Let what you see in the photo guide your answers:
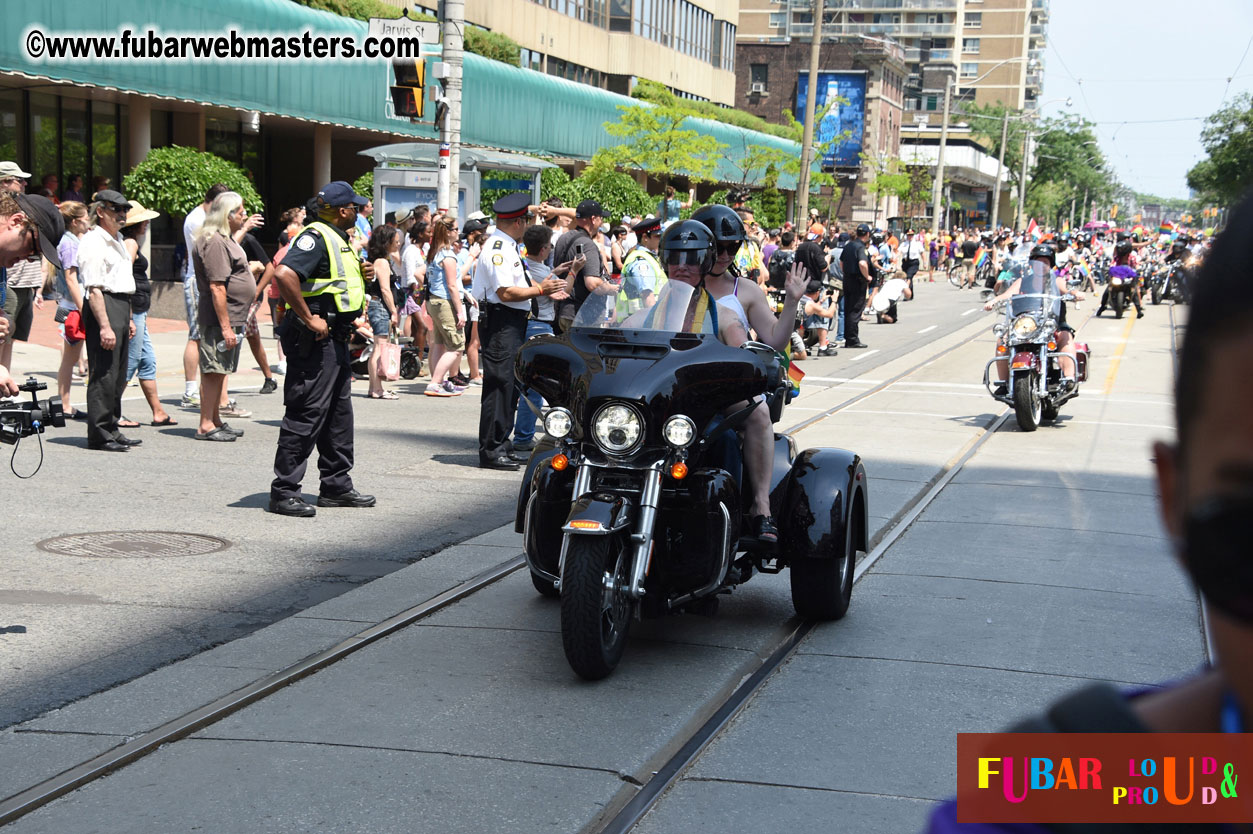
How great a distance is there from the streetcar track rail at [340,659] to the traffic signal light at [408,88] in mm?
10084

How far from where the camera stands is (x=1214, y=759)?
976 mm

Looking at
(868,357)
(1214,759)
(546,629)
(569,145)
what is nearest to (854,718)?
(546,629)

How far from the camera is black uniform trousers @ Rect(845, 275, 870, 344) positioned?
75.5 feet

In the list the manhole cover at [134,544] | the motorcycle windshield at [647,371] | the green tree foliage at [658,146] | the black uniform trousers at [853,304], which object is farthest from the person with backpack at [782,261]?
the green tree foliage at [658,146]

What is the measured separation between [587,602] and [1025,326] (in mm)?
9480

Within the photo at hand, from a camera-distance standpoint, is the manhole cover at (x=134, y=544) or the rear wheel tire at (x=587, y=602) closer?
the rear wheel tire at (x=587, y=602)

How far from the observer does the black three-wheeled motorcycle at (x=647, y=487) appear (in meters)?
5.28

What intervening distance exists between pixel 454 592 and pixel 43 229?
3.00 metres

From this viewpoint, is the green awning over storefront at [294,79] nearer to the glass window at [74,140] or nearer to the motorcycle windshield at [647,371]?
the glass window at [74,140]

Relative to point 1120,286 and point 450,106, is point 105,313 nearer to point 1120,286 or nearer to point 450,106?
point 450,106

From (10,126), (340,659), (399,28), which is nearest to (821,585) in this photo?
(340,659)

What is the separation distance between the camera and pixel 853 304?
75.8ft

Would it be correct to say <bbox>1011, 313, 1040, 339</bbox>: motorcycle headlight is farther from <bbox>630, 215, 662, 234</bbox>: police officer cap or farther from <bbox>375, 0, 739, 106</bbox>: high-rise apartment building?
<bbox>375, 0, 739, 106</bbox>: high-rise apartment building

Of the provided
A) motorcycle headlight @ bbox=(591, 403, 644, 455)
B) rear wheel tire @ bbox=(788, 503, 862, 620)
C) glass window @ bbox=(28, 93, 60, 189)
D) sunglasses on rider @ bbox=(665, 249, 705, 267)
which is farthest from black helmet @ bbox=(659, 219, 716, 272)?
glass window @ bbox=(28, 93, 60, 189)
